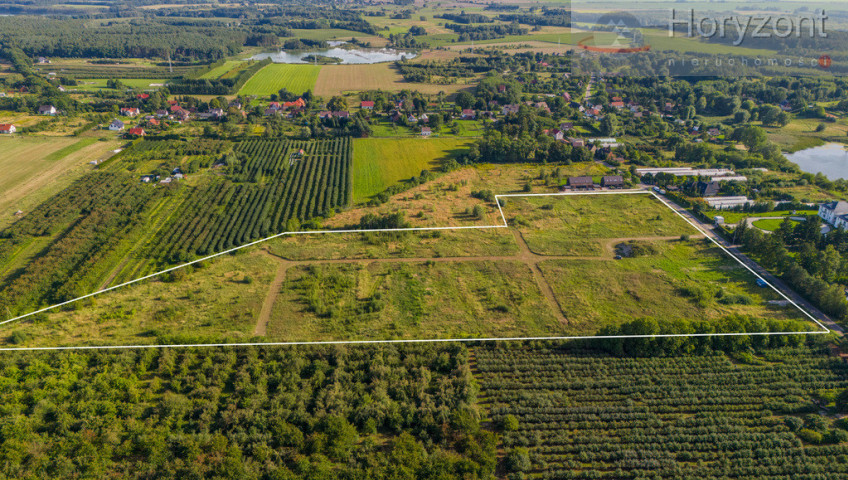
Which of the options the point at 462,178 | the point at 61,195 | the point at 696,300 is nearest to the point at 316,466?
the point at 696,300

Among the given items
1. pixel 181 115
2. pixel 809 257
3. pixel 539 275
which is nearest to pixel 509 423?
pixel 539 275

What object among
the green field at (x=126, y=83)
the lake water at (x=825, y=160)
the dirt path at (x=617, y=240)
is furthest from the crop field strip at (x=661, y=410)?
the green field at (x=126, y=83)

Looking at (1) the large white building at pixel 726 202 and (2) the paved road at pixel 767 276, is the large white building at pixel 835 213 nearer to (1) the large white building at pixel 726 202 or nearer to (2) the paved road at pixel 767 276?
(1) the large white building at pixel 726 202

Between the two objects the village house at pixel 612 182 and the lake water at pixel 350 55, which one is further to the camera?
the lake water at pixel 350 55

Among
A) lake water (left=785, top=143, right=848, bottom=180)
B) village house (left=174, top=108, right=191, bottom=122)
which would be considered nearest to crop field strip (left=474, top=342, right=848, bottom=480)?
lake water (left=785, top=143, right=848, bottom=180)

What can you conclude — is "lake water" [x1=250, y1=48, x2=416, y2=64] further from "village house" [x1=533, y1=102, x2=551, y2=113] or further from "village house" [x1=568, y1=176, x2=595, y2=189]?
"village house" [x1=568, y1=176, x2=595, y2=189]

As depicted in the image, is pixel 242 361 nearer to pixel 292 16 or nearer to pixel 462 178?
pixel 462 178
